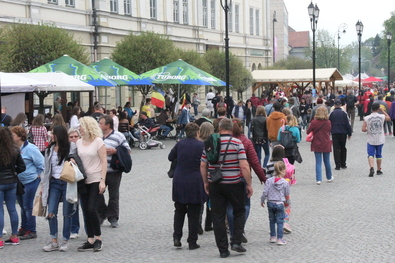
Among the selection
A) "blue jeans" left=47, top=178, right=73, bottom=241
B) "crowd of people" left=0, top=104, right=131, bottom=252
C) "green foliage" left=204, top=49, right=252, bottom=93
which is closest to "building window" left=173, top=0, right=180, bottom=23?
"green foliage" left=204, top=49, right=252, bottom=93

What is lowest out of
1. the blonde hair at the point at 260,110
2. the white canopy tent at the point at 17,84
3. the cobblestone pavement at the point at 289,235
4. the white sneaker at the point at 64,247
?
the cobblestone pavement at the point at 289,235

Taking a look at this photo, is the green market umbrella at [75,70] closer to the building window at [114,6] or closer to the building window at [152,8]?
the building window at [114,6]

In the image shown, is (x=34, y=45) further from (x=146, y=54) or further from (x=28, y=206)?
(x=28, y=206)

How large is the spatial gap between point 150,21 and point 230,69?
6560 mm

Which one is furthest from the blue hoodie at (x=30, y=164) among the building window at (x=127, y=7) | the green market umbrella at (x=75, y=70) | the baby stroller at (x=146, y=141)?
the building window at (x=127, y=7)

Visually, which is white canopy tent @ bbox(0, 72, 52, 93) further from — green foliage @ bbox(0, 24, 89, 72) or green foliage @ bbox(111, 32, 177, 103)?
green foliage @ bbox(111, 32, 177, 103)

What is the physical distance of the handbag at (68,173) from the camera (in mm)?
8359

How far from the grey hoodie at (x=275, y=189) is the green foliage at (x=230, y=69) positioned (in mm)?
36001

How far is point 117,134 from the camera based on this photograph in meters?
9.81

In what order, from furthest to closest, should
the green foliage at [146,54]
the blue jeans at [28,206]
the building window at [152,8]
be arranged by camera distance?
the building window at [152,8] < the green foliage at [146,54] < the blue jeans at [28,206]

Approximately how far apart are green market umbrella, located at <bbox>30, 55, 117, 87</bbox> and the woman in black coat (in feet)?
47.7

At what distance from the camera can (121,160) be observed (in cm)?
976

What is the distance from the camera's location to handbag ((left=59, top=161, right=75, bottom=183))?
27.4 ft

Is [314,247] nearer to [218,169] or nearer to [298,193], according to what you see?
[218,169]
